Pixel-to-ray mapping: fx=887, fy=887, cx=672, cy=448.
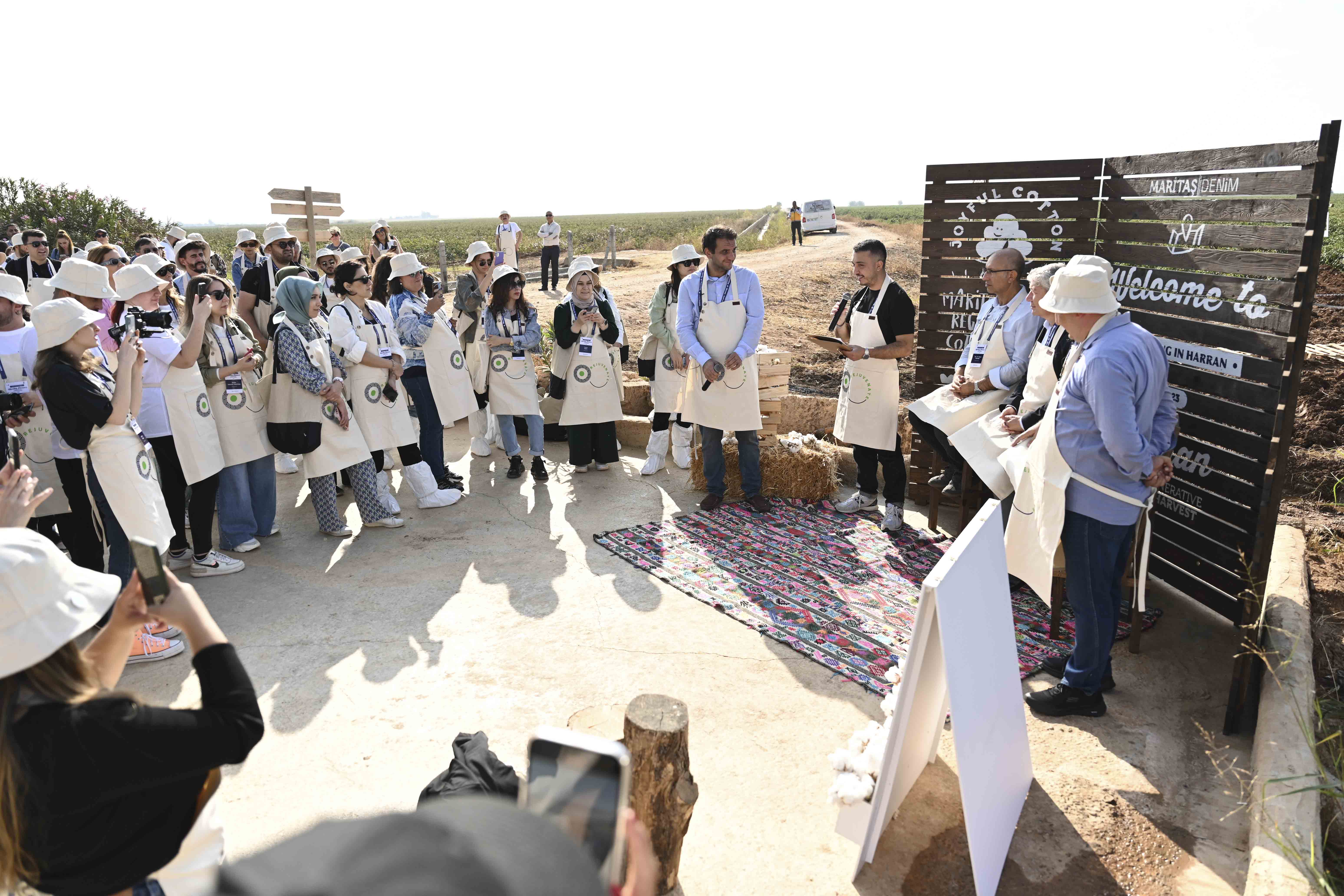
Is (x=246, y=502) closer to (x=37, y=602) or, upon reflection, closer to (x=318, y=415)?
(x=318, y=415)

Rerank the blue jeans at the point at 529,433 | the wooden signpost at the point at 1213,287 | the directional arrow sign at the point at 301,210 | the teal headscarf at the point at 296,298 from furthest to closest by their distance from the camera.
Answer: the directional arrow sign at the point at 301,210 < the blue jeans at the point at 529,433 < the teal headscarf at the point at 296,298 < the wooden signpost at the point at 1213,287

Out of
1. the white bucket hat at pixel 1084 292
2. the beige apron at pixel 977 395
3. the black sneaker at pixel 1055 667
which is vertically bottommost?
the black sneaker at pixel 1055 667

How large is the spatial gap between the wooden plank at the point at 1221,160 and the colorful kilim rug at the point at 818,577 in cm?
238

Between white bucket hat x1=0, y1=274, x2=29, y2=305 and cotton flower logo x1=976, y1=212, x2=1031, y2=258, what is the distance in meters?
5.86

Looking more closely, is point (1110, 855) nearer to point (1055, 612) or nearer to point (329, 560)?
point (1055, 612)

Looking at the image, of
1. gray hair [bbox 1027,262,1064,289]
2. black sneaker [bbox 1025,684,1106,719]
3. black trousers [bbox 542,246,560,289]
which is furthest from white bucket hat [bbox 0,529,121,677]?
black trousers [bbox 542,246,560,289]

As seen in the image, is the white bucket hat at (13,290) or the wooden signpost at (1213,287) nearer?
the wooden signpost at (1213,287)

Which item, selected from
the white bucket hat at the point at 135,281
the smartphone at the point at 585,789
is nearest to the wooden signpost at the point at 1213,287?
the smartphone at the point at 585,789

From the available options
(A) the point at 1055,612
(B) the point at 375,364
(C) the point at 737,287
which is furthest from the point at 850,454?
(B) the point at 375,364

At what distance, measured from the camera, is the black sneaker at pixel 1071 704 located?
4.10 m

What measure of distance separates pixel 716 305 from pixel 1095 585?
3582mm

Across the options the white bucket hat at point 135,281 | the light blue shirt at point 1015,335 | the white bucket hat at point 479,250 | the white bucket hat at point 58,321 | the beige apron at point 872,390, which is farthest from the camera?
the white bucket hat at point 479,250

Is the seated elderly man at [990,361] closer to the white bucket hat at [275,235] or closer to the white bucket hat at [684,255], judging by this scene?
the white bucket hat at [684,255]

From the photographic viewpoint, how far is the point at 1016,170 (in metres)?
6.00
